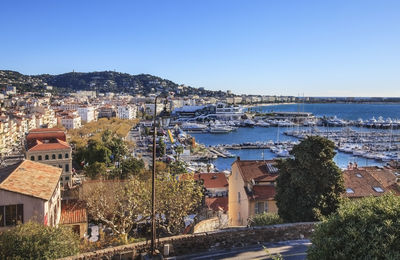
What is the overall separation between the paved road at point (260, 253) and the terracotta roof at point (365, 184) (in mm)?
6411

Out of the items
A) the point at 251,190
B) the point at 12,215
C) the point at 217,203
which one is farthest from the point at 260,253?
the point at 217,203

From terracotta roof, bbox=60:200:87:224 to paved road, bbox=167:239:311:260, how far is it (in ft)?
23.7

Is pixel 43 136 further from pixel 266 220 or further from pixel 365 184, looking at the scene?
pixel 365 184

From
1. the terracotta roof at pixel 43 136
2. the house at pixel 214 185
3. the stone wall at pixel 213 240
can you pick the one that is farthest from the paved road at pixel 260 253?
the terracotta roof at pixel 43 136

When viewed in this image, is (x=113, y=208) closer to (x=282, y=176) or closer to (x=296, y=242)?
(x=282, y=176)

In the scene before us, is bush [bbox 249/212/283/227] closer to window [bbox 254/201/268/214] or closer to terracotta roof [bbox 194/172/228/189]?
window [bbox 254/201/268/214]

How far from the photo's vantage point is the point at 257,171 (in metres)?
15.1

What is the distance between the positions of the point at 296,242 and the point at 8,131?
50.3 metres

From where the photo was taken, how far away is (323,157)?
10.1m

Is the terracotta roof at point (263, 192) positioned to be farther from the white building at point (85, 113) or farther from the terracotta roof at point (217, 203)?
the white building at point (85, 113)

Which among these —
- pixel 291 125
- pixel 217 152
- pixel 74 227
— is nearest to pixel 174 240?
pixel 74 227

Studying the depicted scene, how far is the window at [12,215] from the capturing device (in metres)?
9.63

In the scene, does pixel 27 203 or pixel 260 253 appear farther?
pixel 27 203

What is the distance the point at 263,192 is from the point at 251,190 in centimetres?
55
